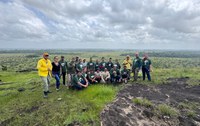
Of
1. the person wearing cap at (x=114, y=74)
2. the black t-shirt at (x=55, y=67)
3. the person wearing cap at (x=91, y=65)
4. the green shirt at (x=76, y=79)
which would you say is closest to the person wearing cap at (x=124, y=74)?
the person wearing cap at (x=114, y=74)

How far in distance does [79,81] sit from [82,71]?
1.07m

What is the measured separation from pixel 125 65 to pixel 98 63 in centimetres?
215

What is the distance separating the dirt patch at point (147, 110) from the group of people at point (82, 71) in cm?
192

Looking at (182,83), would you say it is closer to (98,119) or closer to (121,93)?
(121,93)

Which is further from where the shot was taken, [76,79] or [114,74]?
[114,74]

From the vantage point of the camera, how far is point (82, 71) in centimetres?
1277

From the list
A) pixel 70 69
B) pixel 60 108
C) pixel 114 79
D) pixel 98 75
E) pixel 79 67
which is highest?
pixel 79 67

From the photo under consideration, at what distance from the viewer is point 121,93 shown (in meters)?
11.3

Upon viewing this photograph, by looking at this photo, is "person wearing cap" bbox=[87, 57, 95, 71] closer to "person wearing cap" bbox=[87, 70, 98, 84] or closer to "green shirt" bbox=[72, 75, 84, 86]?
"person wearing cap" bbox=[87, 70, 98, 84]

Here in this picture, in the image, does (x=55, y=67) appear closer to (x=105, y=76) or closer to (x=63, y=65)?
(x=63, y=65)

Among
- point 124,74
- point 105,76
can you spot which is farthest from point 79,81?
point 124,74

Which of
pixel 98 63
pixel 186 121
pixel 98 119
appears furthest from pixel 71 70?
pixel 186 121

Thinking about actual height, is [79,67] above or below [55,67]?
below

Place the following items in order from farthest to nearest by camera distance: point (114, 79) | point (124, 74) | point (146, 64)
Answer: point (146, 64), point (124, 74), point (114, 79)
